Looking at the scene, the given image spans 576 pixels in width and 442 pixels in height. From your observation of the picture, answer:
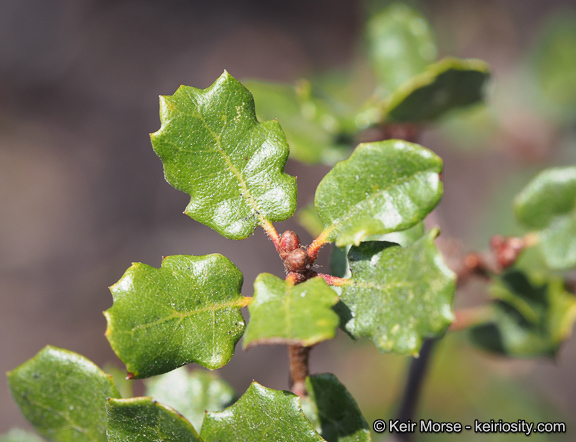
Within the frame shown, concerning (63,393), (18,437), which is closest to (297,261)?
(63,393)

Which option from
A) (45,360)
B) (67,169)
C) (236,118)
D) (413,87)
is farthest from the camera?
(67,169)

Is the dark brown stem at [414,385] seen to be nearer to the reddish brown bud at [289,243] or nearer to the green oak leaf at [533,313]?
the green oak leaf at [533,313]

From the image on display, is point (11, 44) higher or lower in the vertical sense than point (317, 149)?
higher

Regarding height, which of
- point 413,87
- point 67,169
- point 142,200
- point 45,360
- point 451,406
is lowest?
point 45,360

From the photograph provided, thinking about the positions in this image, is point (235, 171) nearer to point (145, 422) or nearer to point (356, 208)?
point (356, 208)

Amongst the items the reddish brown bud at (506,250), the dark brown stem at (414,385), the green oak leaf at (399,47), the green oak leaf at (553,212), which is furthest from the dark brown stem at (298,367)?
the green oak leaf at (399,47)

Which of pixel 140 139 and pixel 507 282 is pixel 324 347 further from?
pixel 507 282

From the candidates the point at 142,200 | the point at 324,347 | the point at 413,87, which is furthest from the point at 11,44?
the point at 413,87

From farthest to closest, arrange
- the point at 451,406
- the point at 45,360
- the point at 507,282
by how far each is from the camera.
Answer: the point at 451,406, the point at 507,282, the point at 45,360
